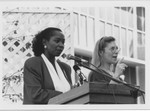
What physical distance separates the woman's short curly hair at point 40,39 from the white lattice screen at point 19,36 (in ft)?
0.32

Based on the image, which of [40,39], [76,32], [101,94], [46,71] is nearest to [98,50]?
[46,71]

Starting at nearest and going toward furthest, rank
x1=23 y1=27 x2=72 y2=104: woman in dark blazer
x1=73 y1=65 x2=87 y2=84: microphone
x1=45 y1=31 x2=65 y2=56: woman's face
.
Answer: x1=73 y1=65 x2=87 y2=84: microphone → x1=23 y1=27 x2=72 y2=104: woman in dark blazer → x1=45 y1=31 x2=65 y2=56: woman's face

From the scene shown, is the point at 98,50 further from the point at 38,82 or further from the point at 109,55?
the point at 38,82

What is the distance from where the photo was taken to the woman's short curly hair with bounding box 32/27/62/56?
4062 mm

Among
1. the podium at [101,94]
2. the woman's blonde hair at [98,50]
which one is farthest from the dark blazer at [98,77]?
the podium at [101,94]

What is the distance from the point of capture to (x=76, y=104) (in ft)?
11.0

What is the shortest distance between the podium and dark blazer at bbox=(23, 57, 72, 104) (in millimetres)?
418

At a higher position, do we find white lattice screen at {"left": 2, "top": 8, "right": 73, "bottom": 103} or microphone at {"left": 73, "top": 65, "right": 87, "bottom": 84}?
white lattice screen at {"left": 2, "top": 8, "right": 73, "bottom": 103}

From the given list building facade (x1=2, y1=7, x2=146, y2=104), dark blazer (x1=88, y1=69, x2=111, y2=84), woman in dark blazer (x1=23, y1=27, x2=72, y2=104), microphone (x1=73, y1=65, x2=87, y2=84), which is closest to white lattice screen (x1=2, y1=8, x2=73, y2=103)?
building facade (x1=2, y1=7, x2=146, y2=104)

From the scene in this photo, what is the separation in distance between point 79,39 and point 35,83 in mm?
1024

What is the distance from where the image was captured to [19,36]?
4531 mm

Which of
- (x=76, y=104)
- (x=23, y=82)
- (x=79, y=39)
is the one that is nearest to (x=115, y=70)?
(x=76, y=104)

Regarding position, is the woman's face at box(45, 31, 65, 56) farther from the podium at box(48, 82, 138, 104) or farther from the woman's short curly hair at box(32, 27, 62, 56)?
the podium at box(48, 82, 138, 104)
